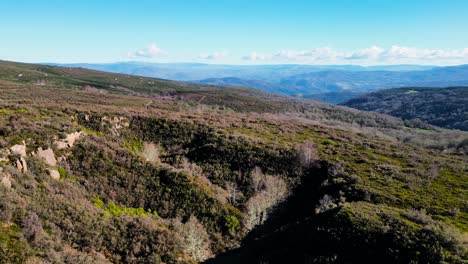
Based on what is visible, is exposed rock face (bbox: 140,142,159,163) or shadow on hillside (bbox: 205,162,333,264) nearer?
shadow on hillside (bbox: 205,162,333,264)

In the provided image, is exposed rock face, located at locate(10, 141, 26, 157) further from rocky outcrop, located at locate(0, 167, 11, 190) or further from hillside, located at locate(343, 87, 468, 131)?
hillside, located at locate(343, 87, 468, 131)

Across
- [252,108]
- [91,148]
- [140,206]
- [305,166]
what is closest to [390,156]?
[305,166]

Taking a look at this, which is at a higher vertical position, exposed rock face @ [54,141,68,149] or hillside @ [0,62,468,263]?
exposed rock face @ [54,141,68,149]

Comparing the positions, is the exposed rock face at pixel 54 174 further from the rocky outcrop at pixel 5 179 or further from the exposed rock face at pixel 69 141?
the exposed rock face at pixel 69 141

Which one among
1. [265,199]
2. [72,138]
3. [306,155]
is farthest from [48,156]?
[306,155]

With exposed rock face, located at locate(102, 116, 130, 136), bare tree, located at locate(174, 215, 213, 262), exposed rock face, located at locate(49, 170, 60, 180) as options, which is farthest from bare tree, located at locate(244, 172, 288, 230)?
exposed rock face, located at locate(102, 116, 130, 136)

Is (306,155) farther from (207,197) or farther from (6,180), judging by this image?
(6,180)
